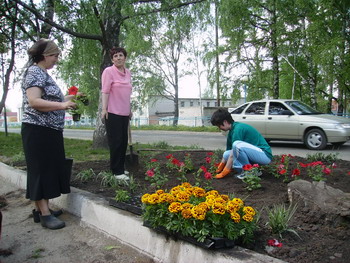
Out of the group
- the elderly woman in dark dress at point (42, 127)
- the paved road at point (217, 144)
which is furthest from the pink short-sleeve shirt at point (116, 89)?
the paved road at point (217, 144)

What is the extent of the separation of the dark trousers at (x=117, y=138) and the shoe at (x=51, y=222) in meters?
1.29

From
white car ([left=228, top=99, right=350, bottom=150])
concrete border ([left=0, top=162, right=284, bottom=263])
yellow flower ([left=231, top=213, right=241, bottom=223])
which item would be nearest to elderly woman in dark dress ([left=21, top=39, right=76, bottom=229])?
concrete border ([left=0, top=162, right=284, bottom=263])

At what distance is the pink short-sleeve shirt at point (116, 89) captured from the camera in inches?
175

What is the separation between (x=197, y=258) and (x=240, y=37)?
1647 centimetres

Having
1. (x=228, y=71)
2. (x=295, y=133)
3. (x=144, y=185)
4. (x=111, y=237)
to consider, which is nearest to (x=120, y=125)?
(x=144, y=185)

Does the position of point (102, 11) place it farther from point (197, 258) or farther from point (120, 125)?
point (197, 258)

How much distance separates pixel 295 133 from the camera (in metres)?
10.5

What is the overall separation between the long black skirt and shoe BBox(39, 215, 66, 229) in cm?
23

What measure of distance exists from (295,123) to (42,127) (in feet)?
28.9

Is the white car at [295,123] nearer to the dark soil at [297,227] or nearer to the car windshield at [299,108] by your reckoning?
the car windshield at [299,108]

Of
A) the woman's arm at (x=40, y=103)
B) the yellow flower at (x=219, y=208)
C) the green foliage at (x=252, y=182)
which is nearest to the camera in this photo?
the yellow flower at (x=219, y=208)

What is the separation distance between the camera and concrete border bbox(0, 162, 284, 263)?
2.16 metres

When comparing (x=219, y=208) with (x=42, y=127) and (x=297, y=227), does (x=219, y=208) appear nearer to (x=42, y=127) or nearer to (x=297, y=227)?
(x=297, y=227)

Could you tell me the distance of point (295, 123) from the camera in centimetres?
1045
